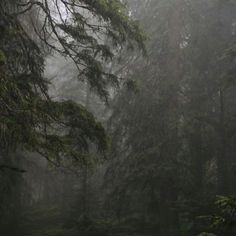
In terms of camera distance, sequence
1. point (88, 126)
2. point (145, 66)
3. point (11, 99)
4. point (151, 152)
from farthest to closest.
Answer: point (145, 66) → point (151, 152) → point (88, 126) → point (11, 99)

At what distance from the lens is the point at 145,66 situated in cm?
1691

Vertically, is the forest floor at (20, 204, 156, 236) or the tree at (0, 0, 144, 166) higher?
the tree at (0, 0, 144, 166)

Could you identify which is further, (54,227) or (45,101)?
(54,227)

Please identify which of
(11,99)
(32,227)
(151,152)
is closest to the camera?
(11,99)

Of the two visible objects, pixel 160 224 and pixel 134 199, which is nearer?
pixel 160 224

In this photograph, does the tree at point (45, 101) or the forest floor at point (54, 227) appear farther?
the forest floor at point (54, 227)

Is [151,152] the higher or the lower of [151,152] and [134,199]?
the higher

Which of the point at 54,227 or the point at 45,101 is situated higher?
the point at 45,101

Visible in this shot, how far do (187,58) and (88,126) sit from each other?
8786mm

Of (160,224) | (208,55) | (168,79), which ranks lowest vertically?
(160,224)

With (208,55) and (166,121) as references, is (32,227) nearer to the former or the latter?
(166,121)

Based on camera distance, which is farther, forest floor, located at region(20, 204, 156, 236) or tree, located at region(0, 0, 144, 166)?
forest floor, located at region(20, 204, 156, 236)

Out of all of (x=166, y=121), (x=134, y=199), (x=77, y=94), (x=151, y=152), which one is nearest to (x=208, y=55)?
(x=166, y=121)

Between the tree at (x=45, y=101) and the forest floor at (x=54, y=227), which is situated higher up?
the tree at (x=45, y=101)
